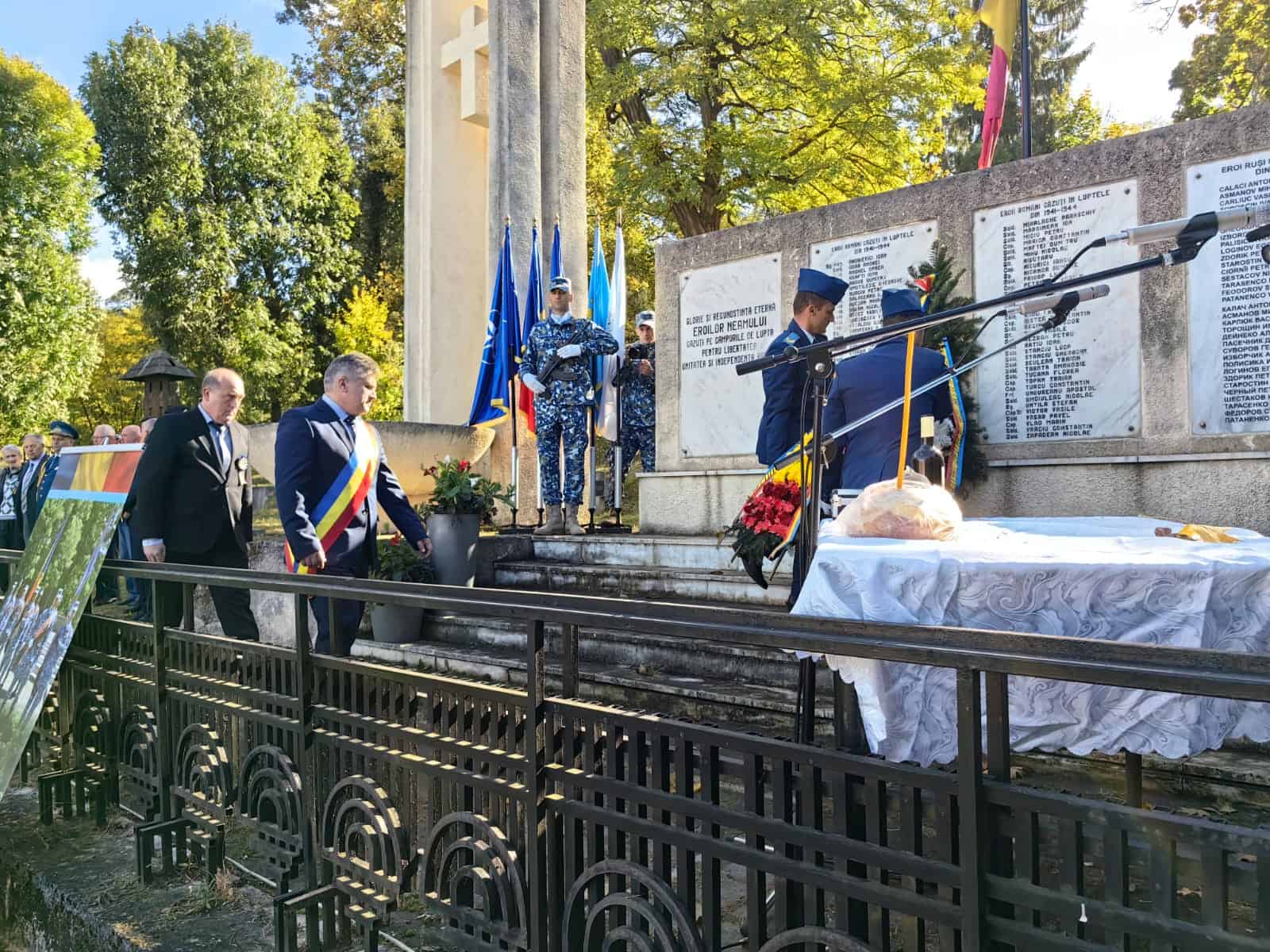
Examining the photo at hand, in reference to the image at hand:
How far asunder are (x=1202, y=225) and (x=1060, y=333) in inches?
149

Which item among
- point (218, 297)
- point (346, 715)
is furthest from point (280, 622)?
point (218, 297)

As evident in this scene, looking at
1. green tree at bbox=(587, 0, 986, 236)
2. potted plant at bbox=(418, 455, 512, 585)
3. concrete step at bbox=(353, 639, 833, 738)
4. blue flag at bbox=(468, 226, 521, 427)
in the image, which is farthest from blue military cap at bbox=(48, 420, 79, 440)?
green tree at bbox=(587, 0, 986, 236)

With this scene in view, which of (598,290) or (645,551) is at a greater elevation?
(598,290)

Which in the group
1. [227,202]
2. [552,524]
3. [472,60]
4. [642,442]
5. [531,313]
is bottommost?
[552,524]

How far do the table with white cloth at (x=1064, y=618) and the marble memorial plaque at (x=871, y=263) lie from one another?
438 cm

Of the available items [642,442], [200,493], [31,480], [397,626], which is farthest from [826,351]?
[31,480]

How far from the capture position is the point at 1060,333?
5.53 m

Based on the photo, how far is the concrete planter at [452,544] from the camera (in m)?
6.41

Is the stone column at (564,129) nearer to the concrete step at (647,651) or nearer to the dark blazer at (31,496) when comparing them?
the concrete step at (647,651)

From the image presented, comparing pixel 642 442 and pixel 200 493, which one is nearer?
pixel 200 493

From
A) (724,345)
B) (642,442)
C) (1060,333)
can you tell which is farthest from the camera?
(642,442)

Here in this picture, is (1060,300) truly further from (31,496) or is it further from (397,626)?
(31,496)

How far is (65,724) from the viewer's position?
3.84 metres

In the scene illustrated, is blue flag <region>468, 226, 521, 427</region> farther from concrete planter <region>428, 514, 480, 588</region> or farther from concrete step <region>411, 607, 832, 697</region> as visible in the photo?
concrete step <region>411, 607, 832, 697</region>
